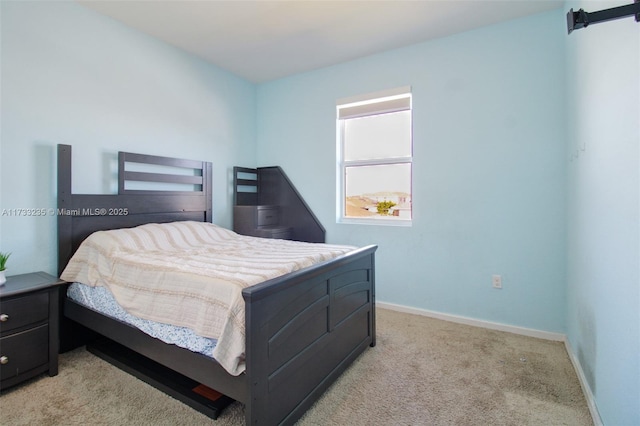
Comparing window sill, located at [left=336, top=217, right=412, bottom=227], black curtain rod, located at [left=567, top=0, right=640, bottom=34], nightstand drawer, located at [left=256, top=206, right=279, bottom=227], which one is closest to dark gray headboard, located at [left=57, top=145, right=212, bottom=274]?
nightstand drawer, located at [left=256, top=206, right=279, bottom=227]

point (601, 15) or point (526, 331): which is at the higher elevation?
point (601, 15)

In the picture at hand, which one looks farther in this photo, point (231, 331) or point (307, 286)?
point (307, 286)

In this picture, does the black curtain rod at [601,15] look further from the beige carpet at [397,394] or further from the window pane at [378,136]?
the window pane at [378,136]

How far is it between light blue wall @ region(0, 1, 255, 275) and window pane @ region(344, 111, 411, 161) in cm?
156

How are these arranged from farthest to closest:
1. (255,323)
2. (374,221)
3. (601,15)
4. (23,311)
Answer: (374,221), (23,311), (255,323), (601,15)

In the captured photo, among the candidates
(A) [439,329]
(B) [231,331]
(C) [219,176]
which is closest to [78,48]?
(C) [219,176]

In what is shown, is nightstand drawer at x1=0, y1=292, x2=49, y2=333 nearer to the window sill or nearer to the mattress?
the mattress

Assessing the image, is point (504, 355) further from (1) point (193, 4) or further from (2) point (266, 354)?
(1) point (193, 4)

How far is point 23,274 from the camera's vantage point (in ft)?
6.90

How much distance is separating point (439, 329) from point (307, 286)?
163cm

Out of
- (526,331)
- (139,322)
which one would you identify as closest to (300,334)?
(139,322)

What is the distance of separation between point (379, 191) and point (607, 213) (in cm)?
200

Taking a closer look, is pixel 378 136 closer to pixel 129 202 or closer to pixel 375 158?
pixel 375 158

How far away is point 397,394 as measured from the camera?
69.5 inches
